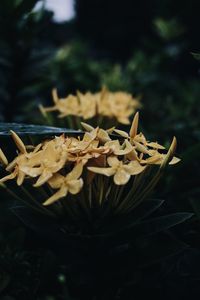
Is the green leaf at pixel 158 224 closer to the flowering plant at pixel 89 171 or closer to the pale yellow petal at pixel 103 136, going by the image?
the flowering plant at pixel 89 171

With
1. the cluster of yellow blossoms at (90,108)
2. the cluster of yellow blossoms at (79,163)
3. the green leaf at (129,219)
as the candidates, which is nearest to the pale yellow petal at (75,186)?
the cluster of yellow blossoms at (79,163)

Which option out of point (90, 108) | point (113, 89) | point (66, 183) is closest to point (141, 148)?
point (66, 183)

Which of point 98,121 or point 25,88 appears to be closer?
point 98,121

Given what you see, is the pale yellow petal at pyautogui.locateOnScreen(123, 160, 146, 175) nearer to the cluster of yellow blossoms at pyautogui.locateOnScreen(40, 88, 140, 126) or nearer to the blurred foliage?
the blurred foliage

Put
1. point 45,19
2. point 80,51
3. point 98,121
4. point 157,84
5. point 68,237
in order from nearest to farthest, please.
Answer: point 68,237 < point 98,121 < point 45,19 < point 157,84 < point 80,51

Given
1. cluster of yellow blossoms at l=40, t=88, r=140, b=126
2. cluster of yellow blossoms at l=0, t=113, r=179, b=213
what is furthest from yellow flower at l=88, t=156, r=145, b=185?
cluster of yellow blossoms at l=40, t=88, r=140, b=126

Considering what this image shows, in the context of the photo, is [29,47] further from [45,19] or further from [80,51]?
Result: [80,51]

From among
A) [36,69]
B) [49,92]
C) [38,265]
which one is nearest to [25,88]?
[36,69]
